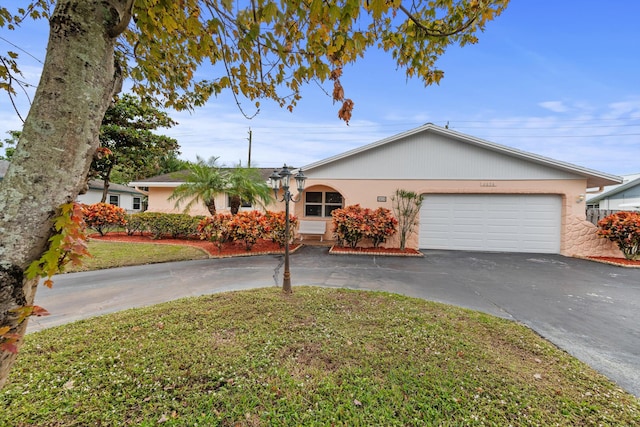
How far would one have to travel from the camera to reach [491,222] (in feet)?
32.3

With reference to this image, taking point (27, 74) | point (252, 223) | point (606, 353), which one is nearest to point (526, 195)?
point (606, 353)

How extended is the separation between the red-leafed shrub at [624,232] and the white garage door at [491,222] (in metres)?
1.25

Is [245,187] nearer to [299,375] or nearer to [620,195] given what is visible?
[299,375]

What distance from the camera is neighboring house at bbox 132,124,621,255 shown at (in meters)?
9.25

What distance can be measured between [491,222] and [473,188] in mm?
1499

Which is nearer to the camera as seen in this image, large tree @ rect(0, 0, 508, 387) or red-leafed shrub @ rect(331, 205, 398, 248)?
large tree @ rect(0, 0, 508, 387)

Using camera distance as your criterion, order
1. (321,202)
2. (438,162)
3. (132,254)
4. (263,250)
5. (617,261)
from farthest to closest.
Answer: (321,202) → (438,162) → (263,250) → (617,261) → (132,254)

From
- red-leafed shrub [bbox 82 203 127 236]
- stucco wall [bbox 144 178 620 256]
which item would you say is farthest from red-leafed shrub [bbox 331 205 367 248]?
red-leafed shrub [bbox 82 203 127 236]

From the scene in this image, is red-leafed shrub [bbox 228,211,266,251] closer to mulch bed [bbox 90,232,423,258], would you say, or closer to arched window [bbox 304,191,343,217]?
mulch bed [bbox 90,232,423,258]

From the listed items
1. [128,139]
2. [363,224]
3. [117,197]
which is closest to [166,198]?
[128,139]

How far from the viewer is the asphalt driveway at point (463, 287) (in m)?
3.46

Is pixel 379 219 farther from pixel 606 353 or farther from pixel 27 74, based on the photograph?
pixel 27 74

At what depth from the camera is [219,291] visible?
16.2 ft

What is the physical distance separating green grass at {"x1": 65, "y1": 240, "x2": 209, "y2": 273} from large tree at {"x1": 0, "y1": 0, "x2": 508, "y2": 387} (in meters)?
5.33
